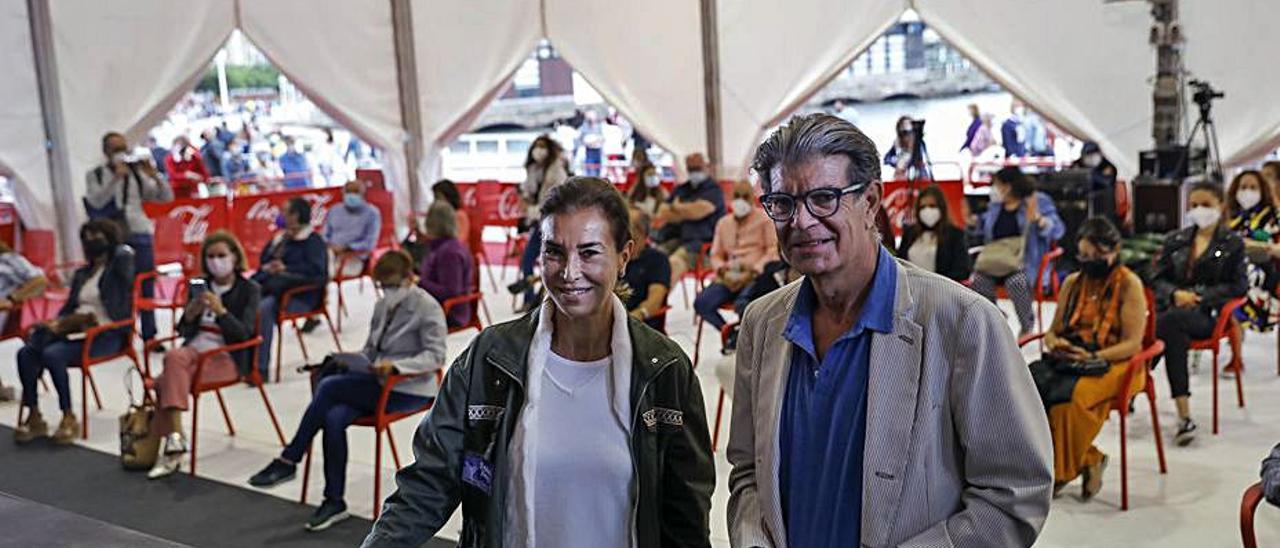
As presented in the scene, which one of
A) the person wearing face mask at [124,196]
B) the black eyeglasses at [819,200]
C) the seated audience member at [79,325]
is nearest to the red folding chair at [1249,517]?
the black eyeglasses at [819,200]

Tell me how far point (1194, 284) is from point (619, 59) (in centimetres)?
653

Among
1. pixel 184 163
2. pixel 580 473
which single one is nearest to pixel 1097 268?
pixel 580 473

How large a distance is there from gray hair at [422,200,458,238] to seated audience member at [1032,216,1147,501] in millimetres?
3089

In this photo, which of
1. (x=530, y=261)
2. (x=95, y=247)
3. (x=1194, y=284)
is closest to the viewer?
(x=1194, y=284)

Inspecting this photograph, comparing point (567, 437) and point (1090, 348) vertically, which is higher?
point (567, 437)

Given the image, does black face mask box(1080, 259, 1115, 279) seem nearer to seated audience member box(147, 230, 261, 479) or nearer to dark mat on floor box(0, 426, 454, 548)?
dark mat on floor box(0, 426, 454, 548)

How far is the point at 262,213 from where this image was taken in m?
11.0

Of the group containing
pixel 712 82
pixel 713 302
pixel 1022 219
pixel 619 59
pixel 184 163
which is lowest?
pixel 713 302

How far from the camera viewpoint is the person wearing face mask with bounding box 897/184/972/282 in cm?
601

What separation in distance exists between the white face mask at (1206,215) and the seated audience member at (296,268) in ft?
14.9

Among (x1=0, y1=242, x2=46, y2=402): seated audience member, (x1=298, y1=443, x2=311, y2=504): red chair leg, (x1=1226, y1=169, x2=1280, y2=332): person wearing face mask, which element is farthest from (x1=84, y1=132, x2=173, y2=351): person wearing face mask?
(x1=1226, y1=169, x2=1280, y2=332): person wearing face mask

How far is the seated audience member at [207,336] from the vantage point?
214 inches

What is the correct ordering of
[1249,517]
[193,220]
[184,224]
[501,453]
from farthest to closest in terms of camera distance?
1. [193,220]
2. [184,224]
3. [1249,517]
4. [501,453]

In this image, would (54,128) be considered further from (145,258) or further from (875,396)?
A: (875,396)
